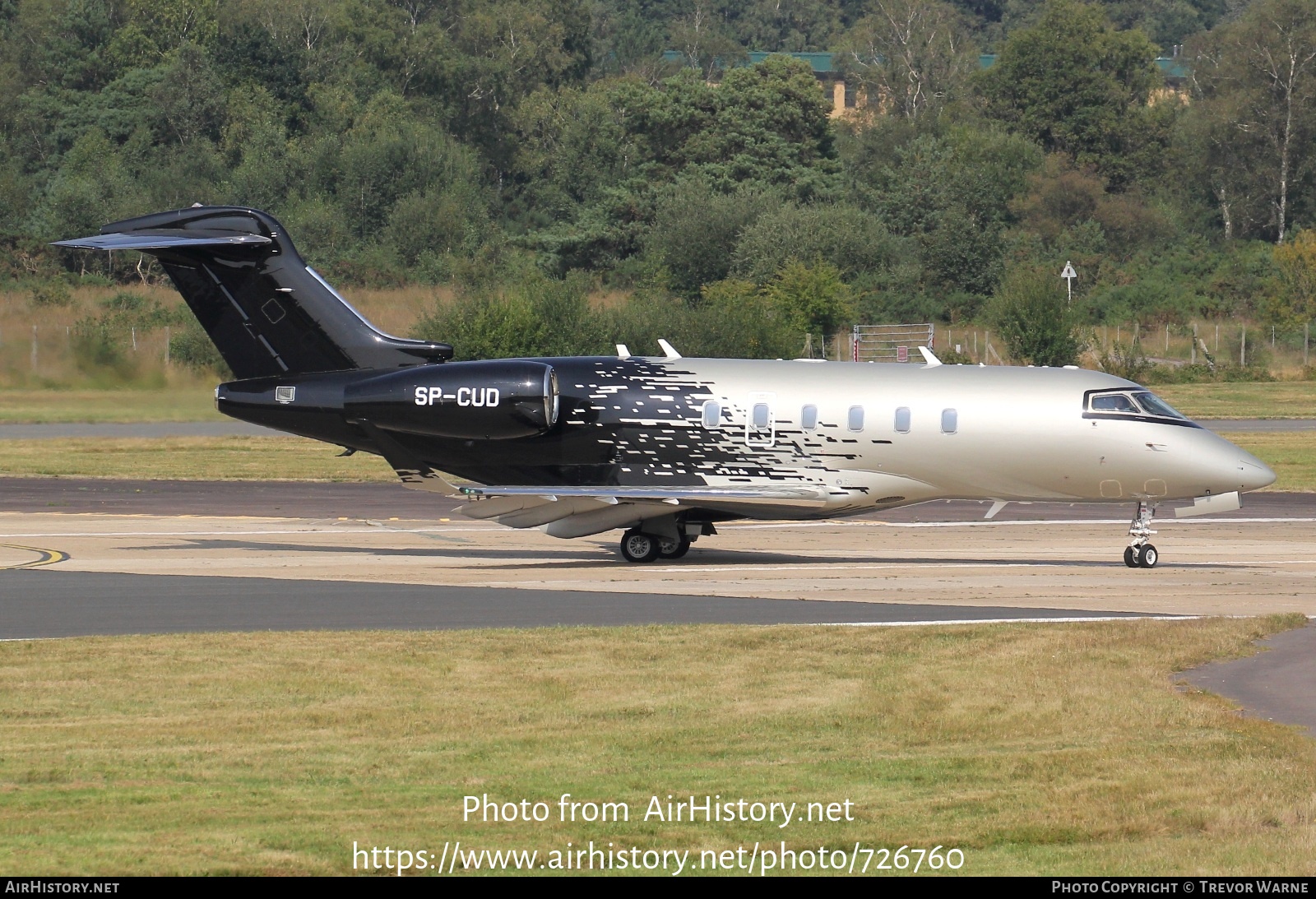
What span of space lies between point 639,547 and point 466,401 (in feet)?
12.5

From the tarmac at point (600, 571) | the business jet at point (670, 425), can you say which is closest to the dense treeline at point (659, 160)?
the tarmac at point (600, 571)

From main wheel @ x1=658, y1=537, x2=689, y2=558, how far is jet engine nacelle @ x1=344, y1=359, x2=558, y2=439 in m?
2.84

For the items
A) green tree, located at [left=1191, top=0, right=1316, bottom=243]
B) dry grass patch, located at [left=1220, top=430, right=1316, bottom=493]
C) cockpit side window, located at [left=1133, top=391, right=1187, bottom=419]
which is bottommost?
dry grass patch, located at [left=1220, top=430, right=1316, bottom=493]

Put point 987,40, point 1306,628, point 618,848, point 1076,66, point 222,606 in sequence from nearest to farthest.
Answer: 1. point 618,848
2. point 1306,628
3. point 222,606
4. point 1076,66
5. point 987,40

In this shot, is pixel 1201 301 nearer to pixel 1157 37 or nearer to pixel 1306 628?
pixel 1306 628

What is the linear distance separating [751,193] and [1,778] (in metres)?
79.3

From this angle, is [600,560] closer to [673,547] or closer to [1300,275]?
[673,547]

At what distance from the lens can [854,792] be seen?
12398 mm

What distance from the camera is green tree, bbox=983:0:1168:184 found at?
11212cm

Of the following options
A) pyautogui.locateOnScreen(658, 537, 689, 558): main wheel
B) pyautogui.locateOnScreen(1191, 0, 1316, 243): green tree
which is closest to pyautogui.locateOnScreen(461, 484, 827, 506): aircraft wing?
pyautogui.locateOnScreen(658, 537, 689, 558): main wheel

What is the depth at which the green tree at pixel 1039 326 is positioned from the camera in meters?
69.6

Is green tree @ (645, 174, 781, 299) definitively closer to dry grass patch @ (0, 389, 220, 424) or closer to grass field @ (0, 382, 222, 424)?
dry grass patch @ (0, 389, 220, 424)

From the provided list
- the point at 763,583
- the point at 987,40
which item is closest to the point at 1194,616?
the point at 763,583

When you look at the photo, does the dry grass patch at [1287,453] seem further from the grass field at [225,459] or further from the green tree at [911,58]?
the green tree at [911,58]
